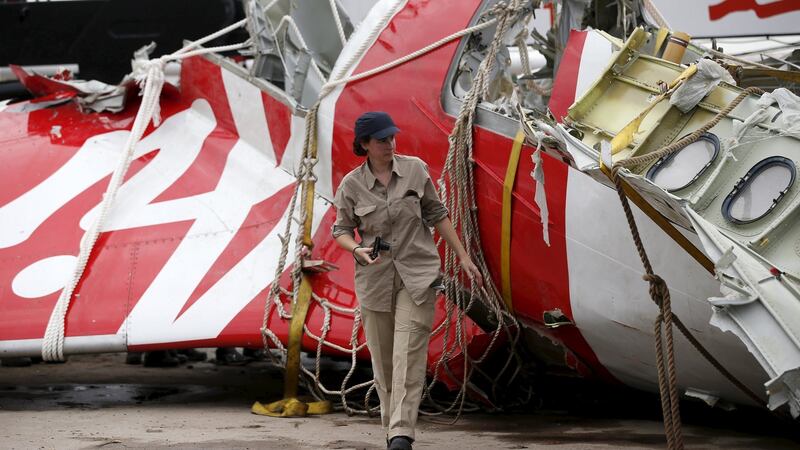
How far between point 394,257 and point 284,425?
132cm

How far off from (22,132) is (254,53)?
162 cm

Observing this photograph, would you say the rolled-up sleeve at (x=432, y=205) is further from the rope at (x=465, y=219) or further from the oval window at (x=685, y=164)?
the oval window at (x=685, y=164)

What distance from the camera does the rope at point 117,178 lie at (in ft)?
20.8

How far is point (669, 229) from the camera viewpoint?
4551mm

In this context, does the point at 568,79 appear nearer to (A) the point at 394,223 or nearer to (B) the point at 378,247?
(A) the point at 394,223

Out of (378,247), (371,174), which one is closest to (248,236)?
(371,174)

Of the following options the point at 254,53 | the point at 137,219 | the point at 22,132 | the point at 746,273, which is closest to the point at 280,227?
the point at 137,219

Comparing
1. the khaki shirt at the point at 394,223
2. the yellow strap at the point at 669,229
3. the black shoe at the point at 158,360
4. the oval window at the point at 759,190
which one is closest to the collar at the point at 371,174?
the khaki shirt at the point at 394,223

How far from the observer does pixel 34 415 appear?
6051 mm

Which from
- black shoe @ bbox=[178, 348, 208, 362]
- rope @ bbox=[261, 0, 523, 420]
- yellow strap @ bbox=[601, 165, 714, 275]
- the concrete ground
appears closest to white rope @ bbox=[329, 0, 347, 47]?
rope @ bbox=[261, 0, 523, 420]

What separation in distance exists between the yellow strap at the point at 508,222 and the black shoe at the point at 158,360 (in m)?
3.59

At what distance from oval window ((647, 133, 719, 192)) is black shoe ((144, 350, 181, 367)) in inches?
198

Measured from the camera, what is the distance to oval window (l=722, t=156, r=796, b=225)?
410 cm

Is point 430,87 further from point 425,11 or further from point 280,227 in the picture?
point 280,227
